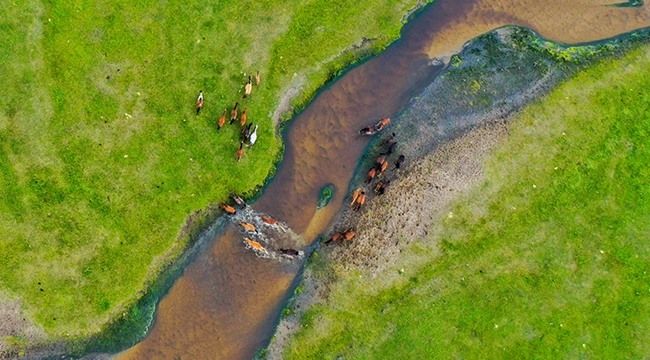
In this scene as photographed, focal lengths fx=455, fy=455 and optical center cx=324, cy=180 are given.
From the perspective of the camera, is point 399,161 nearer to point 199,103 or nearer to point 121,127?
point 199,103

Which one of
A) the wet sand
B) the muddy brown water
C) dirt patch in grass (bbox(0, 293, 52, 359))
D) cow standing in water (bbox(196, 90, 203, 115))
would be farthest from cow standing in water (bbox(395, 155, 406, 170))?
dirt patch in grass (bbox(0, 293, 52, 359))

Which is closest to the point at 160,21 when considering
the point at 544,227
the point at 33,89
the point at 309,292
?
the point at 33,89

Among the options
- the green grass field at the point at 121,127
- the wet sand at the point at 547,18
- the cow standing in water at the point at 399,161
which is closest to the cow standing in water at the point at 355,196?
the cow standing in water at the point at 399,161

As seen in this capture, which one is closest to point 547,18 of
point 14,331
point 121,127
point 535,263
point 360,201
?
point 535,263

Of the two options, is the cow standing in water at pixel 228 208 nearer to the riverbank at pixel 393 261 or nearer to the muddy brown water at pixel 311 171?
the muddy brown water at pixel 311 171

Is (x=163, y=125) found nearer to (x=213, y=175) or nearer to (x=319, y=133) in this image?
(x=213, y=175)

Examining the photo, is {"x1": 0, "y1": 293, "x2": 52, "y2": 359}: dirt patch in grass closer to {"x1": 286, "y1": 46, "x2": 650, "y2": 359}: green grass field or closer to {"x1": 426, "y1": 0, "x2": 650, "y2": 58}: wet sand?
{"x1": 286, "y1": 46, "x2": 650, "y2": 359}: green grass field
